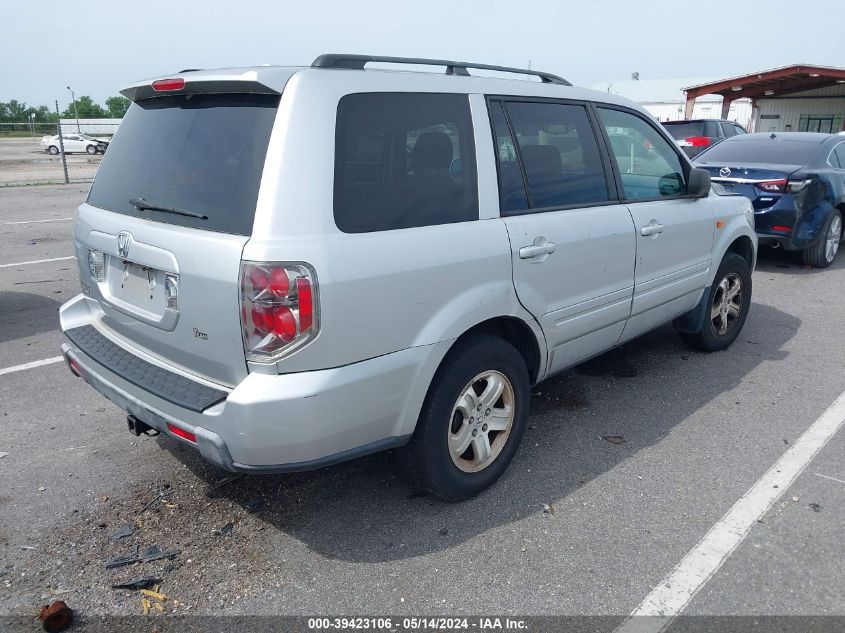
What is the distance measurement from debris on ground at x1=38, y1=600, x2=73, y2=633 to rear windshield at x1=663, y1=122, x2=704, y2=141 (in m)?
15.1

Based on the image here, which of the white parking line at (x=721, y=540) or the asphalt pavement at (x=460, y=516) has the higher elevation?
the asphalt pavement at (x=460, y=516)

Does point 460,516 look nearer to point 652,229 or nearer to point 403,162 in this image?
point 403,162

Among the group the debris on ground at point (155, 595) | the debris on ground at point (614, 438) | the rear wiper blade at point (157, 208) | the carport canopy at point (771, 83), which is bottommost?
the debris on ground at point (614, 438)

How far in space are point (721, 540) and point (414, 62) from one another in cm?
253

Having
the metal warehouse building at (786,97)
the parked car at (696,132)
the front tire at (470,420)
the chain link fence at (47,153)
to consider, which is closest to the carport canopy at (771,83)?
the metal warehouse building at (786,97)

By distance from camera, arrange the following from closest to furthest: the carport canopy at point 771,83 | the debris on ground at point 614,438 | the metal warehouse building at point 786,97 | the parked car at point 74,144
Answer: the debris on ground at point 614,438 < the carport canopy at point 771,83 < the metal warehouse building at point 786,97 < the parked car at point 74,144

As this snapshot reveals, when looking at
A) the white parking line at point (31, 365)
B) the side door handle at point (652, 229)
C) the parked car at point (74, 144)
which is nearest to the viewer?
the side door handle at point (652, 229)

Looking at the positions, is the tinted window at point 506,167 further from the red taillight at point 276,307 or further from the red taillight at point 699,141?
the red taillight at point 699,141

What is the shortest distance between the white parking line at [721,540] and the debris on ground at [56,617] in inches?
78.9

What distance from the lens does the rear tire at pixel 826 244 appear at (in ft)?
26.7

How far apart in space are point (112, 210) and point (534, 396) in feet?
9.08

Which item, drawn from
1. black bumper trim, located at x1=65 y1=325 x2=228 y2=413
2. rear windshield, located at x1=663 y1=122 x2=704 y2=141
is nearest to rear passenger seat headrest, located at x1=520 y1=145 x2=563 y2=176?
black bumper trim, located at x1=65 y1=325 x2=228 y2=413

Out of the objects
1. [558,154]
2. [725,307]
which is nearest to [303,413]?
[558,154]

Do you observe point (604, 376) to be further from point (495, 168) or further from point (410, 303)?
point (410, 303)
